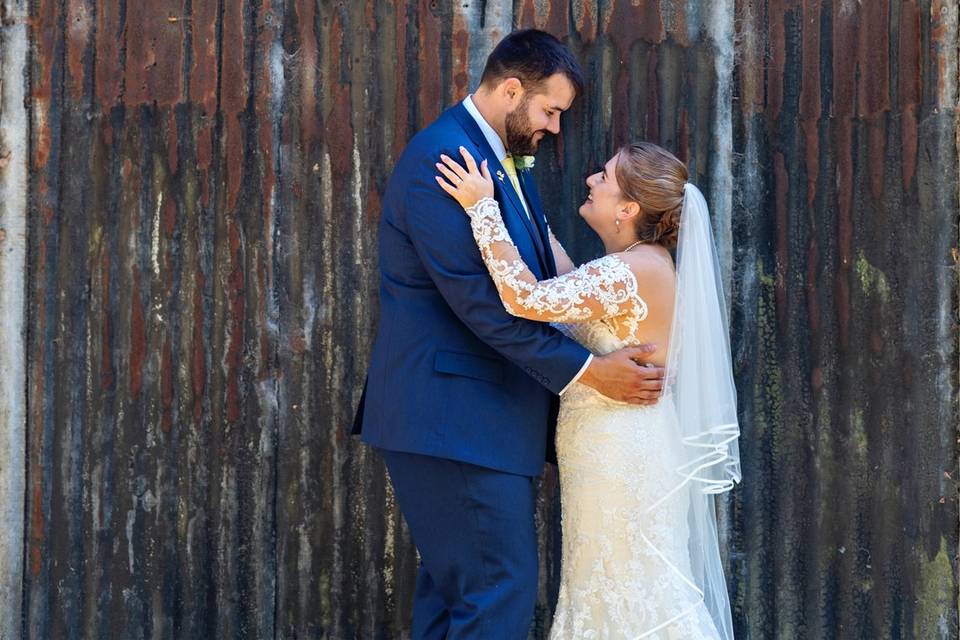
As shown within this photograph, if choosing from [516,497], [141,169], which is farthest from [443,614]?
[141,169]

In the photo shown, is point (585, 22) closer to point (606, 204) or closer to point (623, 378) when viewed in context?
point (606, 204)

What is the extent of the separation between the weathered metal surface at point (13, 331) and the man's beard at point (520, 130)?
1893 millimetres

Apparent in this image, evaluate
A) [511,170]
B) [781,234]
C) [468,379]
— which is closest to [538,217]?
[511,170]

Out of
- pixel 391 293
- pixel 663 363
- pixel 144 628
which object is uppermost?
pixel 391 293

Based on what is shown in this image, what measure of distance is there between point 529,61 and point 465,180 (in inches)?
18.4

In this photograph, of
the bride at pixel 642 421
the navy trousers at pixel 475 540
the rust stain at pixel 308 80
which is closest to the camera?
the navy trousers at pixel 475 540

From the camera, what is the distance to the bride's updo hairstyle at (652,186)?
132 inches

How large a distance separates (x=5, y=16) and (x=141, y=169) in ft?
2.50

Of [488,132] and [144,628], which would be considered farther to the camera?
[144,628]

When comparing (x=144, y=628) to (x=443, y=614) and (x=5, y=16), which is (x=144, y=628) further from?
(x=5, y=16)

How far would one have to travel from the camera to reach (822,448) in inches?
150

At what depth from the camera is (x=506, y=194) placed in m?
3.21

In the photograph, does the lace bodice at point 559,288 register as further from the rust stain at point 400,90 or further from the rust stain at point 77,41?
the rust stain at point 77,41

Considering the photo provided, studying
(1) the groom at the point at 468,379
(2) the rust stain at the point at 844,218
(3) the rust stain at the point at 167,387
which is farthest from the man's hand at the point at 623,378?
(3) the rust stain at the point at 167,387
